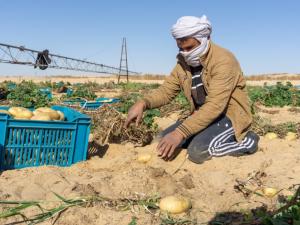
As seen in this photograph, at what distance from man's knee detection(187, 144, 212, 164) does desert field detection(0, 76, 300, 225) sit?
64 mm

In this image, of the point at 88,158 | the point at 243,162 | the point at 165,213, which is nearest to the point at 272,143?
the point at 243,162

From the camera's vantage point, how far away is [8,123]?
3947 mm

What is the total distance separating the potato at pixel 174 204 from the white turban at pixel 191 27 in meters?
1.92

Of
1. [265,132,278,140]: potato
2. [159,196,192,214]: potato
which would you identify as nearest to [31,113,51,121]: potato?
[159,196,192,214]: potato

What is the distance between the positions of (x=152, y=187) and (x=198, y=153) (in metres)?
1.07

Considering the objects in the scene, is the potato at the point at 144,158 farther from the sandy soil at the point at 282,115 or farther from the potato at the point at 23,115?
the sandy soil at the point at 282,115

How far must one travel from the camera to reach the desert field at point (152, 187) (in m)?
2.98

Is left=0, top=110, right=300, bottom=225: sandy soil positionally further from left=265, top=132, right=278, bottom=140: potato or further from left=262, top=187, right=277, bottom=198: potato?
left=265, top=132, right=278, bottom=140: potato

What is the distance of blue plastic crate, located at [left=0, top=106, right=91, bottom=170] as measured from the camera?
399 centimetres

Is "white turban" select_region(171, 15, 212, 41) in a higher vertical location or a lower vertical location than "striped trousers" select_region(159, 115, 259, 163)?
higher

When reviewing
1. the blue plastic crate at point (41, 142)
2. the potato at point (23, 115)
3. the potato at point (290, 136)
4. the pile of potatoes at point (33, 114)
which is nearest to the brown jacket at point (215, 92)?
the blue plastic crate at point (41, 142)

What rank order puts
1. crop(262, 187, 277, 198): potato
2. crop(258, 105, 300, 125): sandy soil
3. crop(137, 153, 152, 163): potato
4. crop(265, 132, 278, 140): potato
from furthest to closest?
crop(258, 105, 300, 125): sandy soil
crop(265, 132, 278, 140): potato
crop(137, 153, 152, 163): potato
crop(262, 187, 277, 198): potato

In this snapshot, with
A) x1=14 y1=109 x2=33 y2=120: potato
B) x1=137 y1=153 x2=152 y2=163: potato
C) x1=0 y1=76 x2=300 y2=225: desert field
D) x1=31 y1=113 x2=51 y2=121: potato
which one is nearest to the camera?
x1=0 y1=76 x2=300 y2=225: desert field

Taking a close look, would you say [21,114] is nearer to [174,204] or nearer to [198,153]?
[198,153]
